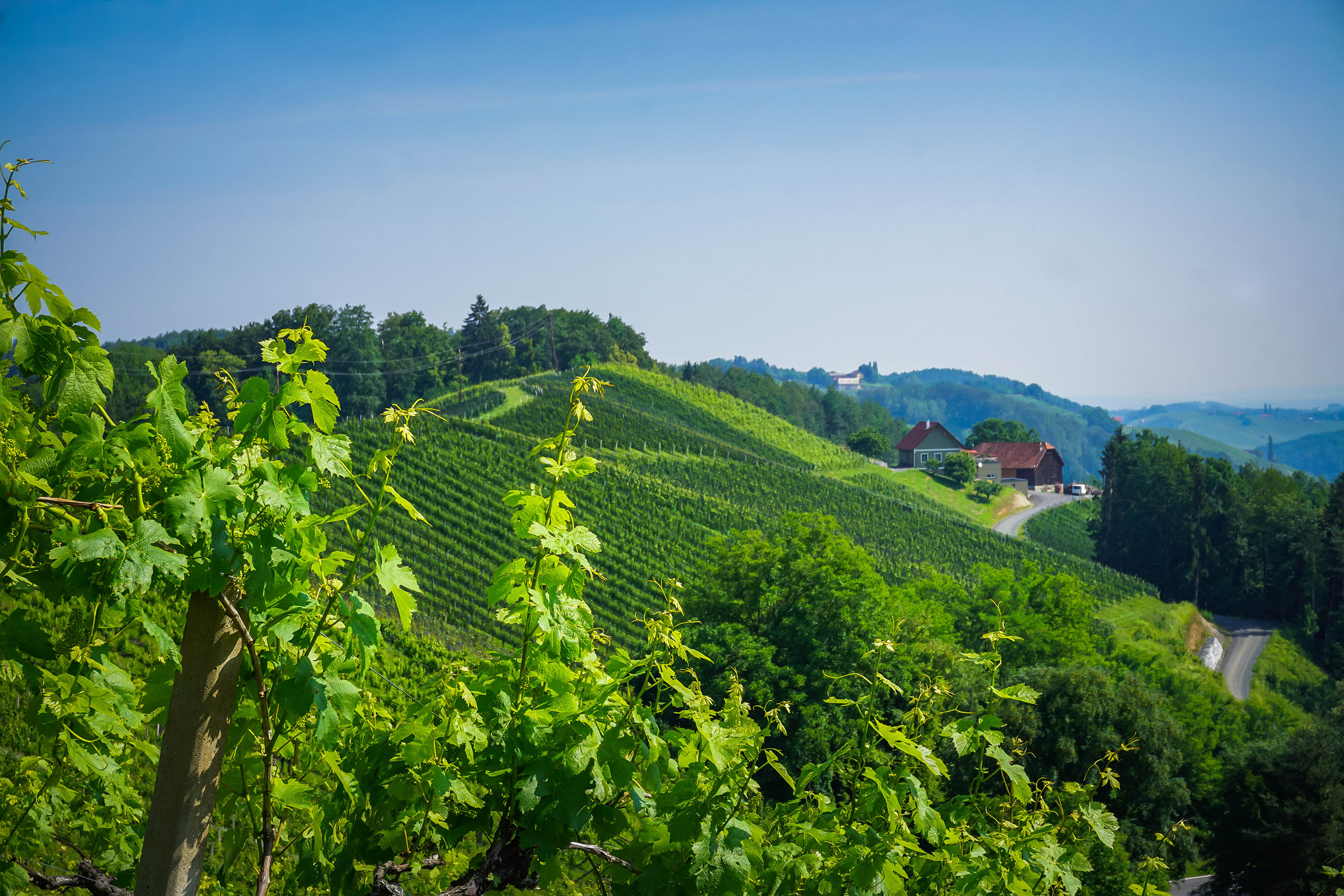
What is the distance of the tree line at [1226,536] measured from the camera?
44062 mm

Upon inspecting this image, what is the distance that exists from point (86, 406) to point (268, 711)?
797 millimetres

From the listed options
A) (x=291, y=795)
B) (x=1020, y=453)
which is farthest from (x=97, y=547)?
(x=1020, y=453)

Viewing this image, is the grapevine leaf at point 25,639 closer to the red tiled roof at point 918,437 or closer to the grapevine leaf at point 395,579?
the grapevine leaf at point 395,579

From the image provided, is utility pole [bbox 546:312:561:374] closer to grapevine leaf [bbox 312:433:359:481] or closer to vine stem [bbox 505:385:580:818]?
vine stem [bbox 505:385:580:818]

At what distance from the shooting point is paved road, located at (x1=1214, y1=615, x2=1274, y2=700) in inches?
1410

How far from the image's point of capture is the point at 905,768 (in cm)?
243

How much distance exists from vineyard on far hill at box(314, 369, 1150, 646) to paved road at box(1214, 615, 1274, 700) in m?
5.01

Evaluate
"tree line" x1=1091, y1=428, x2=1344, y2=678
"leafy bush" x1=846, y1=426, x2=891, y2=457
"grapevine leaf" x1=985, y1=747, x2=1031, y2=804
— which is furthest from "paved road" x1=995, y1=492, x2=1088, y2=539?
"grapevine leaf" x1=985, y1=747, x2=1031, y2=804

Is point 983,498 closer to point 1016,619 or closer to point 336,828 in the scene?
point 1016,619

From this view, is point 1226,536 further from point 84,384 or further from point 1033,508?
point 84,384

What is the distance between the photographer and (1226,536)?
49.6 meters

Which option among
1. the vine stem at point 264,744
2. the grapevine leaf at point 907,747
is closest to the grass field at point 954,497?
the grapevine leaf at point 907,747

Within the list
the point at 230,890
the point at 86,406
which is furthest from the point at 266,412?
the point at 230,890

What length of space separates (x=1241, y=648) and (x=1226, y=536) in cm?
1012
